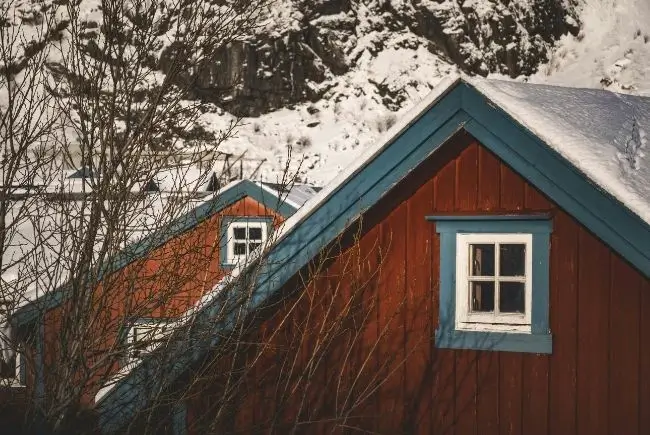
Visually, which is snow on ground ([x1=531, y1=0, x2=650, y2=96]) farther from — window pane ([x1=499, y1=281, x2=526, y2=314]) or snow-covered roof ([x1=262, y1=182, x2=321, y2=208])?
window pane ([x1=499, y1=281, x2=526, y2=314])

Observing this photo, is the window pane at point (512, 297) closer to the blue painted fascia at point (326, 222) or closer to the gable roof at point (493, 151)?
the gable roof at point (493, 151)

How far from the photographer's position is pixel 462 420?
4.76 metres

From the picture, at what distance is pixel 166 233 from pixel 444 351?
195cm

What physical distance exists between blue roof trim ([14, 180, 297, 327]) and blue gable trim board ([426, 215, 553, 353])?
3.75 ft

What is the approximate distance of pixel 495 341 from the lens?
15.5ft

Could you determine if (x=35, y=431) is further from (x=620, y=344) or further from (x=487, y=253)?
(x=487, y=253)

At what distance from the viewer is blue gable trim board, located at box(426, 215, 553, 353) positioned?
15.0 feet

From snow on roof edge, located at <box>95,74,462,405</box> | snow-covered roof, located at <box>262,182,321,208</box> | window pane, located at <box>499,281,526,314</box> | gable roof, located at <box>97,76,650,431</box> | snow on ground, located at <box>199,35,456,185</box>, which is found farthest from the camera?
snow on ground, located at <box>199,35,456,185</box>

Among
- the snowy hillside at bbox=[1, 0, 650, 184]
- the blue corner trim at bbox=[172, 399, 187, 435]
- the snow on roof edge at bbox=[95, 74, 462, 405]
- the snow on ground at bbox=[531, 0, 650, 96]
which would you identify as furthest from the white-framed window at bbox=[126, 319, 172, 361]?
the snowy hillside at bbox=[1, 0, 650, 184]

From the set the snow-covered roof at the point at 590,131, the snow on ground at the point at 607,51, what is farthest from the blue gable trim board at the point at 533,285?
the snow on ground at the point at 607,51

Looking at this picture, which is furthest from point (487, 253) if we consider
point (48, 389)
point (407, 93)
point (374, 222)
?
point (407, 93)

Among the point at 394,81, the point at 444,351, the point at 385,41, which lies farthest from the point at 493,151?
the point at 385,41

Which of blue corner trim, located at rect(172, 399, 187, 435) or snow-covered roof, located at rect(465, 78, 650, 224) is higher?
snow-covered roof, located at rect(465, 78, 650, 224)

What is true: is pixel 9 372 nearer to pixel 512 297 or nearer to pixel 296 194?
pixel 512 297
